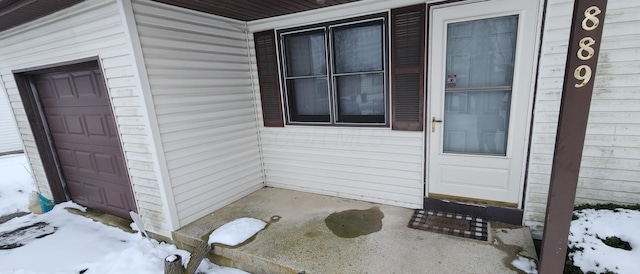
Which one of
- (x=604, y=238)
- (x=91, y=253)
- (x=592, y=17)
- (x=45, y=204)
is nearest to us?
(x=592, y=17)

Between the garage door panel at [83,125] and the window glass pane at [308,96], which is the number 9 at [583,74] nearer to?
the window glass pane at [308,96]

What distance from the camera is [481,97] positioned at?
2.69 meters

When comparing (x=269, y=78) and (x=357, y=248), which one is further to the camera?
(x=269, y=78)

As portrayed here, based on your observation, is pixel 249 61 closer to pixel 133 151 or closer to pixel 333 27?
A: pixel 333 27

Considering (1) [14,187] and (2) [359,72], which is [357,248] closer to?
(2) [359,72]

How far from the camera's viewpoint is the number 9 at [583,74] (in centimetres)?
147

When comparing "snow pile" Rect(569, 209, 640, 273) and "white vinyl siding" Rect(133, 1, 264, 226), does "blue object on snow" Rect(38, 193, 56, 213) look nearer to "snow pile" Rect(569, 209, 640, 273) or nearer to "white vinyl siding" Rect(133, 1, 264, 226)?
"white vinyl siding" Rect(133, 1, 264, 226)

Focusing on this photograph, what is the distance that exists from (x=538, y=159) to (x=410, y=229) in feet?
4.31

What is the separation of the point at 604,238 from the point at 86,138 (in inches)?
216

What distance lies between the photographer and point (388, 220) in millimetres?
2926

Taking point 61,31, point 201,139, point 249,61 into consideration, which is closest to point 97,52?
point 61,31

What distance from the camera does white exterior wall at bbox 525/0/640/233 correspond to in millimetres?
2113

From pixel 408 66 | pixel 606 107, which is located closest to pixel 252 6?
pixel 408 66

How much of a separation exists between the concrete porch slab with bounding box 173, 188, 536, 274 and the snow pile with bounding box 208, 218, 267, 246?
0.24ft
